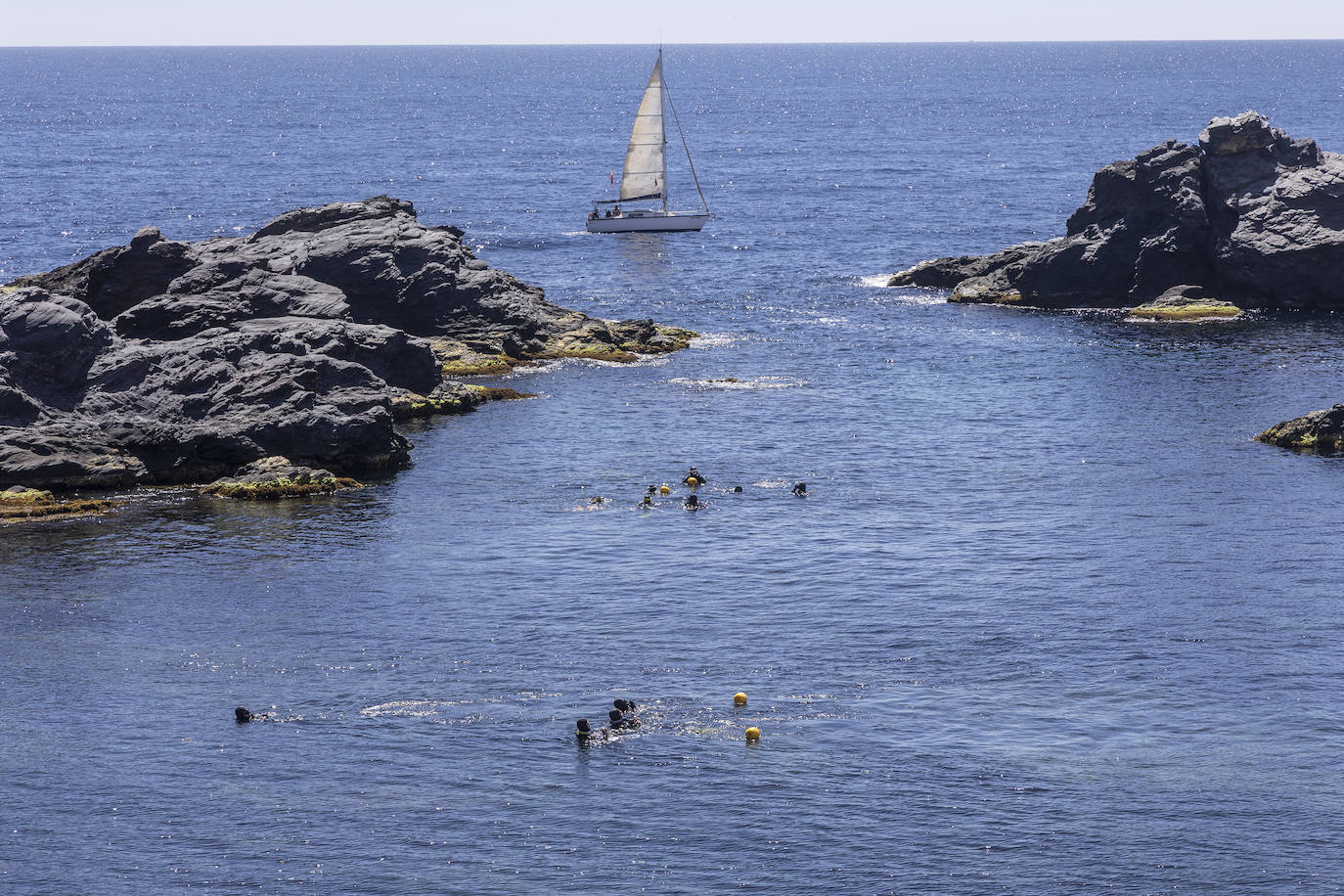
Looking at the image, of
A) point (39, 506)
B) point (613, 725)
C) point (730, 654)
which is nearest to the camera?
point (613, 725)

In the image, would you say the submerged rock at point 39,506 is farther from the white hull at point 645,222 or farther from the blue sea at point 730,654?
the white hull at point 645,222

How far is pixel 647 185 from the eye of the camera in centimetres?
16938

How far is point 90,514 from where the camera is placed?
7288cm

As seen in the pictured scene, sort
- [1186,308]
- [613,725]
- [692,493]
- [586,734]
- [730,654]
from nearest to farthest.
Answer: [586,734], [613,725], [730,654], [692,493], [1186,308]

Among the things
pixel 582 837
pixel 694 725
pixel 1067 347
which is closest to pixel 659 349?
pixel 1067 347

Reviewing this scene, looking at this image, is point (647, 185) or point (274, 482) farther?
point (647, 185)

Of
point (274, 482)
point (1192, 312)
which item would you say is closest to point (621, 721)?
point (274, 482)

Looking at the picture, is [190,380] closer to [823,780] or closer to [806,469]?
[806,469]

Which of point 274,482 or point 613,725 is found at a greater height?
point 274,482

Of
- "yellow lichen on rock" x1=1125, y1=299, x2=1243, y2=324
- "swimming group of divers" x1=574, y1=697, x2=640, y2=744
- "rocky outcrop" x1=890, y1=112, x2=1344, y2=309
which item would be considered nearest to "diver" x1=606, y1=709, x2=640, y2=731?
"swimming group of divers" x1=574, y1=697, x2=640, y2=744

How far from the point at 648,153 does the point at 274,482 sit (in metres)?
96.7

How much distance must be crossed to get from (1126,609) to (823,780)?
20142 mm

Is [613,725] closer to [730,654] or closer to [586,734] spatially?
[586,734]

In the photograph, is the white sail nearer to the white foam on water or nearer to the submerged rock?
the white foam on water
